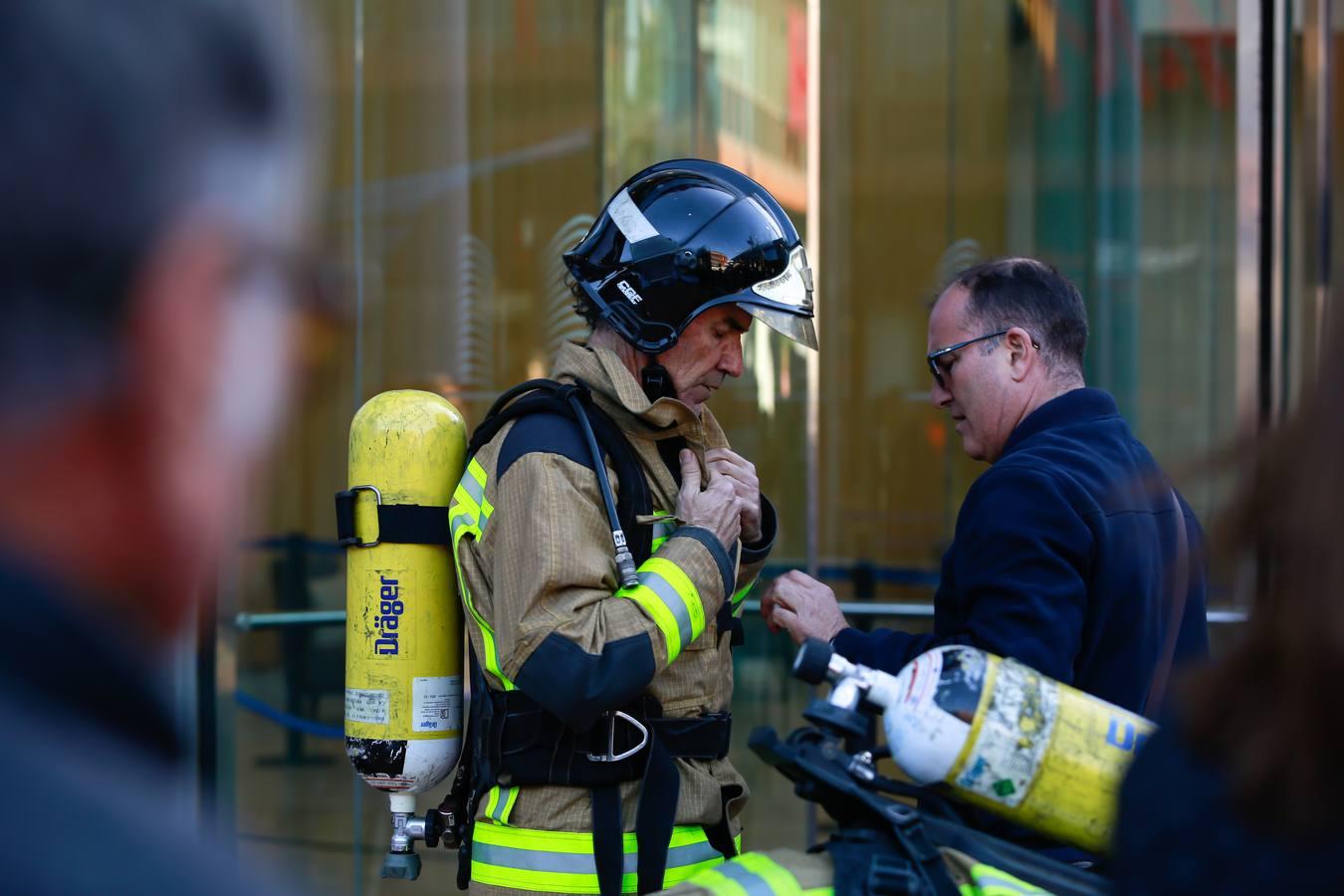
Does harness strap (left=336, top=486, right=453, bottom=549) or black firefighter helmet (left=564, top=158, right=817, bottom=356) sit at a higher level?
black firefighter helmet (left=564, top=158, right=817, bottom=356)

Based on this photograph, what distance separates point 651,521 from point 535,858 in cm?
62

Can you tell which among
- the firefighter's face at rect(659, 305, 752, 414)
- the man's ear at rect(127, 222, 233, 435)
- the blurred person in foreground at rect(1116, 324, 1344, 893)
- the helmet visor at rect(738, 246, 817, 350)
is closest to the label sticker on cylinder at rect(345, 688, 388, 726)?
the firefighter's face at rect(659, 305, 752, 414)

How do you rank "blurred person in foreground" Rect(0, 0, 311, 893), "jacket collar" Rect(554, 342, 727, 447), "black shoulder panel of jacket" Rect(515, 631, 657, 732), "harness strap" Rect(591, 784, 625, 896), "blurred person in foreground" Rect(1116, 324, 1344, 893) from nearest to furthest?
"blurred person in foreground" Rect(0, 0, 311, 893) < "blurred person in foreground" Rect(1116, 324, 1344, 893) < "black shoulder panel of jacket" Rect(515, 631, 657, 732) < "harness strap" Rect(591, 784, 625, 896) < "jacket collar" Rect(554, 342, 727, 447)

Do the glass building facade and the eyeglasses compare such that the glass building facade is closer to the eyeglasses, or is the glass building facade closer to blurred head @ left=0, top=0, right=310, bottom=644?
the eyeglasses

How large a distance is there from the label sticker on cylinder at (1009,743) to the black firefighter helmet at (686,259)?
112cm

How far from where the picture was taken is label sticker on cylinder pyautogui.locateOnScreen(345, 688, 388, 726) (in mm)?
2561

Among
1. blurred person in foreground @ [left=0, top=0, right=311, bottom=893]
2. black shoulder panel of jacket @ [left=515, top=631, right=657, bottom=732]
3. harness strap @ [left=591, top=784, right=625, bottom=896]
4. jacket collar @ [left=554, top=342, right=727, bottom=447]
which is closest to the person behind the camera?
blurred person in foreground @ [left=0, top=0, right=311, bottom=893]

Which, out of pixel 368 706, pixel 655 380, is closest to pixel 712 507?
pixel 655 380

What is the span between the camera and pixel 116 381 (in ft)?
2.20

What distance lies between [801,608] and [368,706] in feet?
2.80

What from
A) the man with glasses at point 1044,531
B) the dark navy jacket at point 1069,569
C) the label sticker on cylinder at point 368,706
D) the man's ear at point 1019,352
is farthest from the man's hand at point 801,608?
the label sticker on cylinder at point 368,706

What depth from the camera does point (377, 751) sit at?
8.39 ft

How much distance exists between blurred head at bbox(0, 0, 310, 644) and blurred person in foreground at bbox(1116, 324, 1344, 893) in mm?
683

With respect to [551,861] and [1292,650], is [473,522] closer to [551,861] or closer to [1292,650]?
[551,861]
